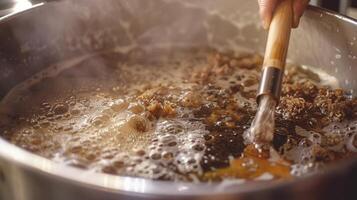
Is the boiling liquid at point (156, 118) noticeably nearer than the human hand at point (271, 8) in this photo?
Yes

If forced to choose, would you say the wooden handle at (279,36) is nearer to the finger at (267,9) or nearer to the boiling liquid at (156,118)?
the finger at (267,9)

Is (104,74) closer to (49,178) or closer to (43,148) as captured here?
(43,148)

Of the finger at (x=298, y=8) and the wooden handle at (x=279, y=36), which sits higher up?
the finger at (x=298, y=8)

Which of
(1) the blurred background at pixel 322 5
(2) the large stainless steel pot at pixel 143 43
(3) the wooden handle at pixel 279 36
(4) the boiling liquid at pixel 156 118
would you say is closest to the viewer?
(2) the large stainless steel pot at pixel 143 43

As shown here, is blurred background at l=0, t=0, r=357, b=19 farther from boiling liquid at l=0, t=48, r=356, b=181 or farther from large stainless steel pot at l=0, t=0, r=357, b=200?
boiling liquid at l=0, t=48, r=356, b=181

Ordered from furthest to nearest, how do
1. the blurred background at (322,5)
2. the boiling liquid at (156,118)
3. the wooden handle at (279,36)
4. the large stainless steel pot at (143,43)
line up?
the blurred background at (322,5) < the wooden handle at (279,36) < the boiling liquid at (156,118) < the large stainless steel pot at (143,43)

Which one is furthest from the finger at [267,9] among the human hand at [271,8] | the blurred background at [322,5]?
the blurred background at [322,5]
